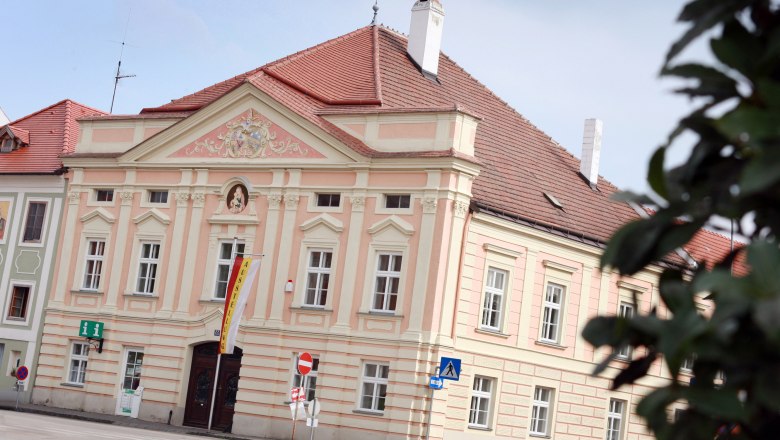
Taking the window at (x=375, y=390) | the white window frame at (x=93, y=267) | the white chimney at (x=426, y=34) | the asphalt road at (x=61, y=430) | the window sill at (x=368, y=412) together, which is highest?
the white chimney at (x=426, y=34)

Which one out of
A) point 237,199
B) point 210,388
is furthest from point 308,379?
point 237,199

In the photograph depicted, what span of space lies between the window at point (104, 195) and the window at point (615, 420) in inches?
656

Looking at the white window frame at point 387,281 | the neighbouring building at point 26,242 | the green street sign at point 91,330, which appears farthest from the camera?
the neighbouring building at point 26,242

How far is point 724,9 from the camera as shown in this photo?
3.03 metres

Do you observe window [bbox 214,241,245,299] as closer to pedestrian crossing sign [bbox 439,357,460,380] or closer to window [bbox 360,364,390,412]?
window [bbox 360,364,390,412]

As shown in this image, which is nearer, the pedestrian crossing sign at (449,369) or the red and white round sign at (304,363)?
the pedestrian crossing sign at (449,369)

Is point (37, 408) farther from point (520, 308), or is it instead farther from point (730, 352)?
point (730, 352)

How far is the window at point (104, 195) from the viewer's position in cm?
4031

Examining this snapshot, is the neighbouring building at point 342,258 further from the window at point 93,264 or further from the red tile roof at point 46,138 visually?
the red tile roof at point 46,138

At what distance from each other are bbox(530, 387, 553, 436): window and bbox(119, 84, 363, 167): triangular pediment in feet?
28.7

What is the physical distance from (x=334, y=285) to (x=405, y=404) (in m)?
4.04

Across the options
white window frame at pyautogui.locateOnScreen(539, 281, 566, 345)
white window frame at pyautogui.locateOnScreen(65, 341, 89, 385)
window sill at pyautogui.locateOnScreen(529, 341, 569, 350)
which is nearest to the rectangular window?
white window frame at pyautogui.locateOnScreen(65, 341, 89, 385)

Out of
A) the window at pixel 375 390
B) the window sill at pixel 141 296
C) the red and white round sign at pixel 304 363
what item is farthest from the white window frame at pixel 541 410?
the window sill at pixel 141 296

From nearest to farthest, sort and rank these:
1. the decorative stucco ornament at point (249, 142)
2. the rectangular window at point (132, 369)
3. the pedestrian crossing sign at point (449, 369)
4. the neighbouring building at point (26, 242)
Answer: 1. the pedestrian crossing sign at point (449, 369)
2. the decorative stucco ornament at point (249, 142)
3. the rectangular window at point (132, 369)
4. the neighbouring building at point (26, 242)
